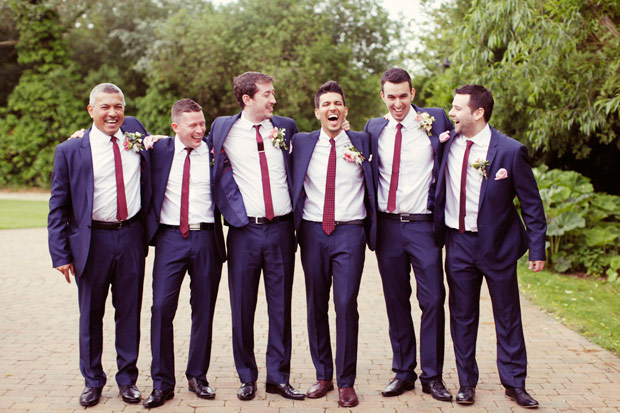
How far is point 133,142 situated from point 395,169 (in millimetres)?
2057

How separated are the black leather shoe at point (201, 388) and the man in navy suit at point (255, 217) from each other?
22 centimetres

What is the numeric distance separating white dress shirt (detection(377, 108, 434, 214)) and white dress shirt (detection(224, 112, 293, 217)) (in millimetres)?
791

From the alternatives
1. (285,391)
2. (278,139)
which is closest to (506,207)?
(278,139)

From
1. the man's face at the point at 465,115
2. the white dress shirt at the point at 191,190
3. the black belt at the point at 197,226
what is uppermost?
the man's face at the point at 465,115

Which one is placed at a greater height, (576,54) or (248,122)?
(576,54)

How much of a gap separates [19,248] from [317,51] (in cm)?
1918

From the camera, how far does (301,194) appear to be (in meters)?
5.16

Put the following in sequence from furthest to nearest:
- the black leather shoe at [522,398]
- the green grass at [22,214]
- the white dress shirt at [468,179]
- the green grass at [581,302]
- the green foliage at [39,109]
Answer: the green foliage at [39,109], the green grass at [22,214], the green grass at [581,302], the white dress shirt at [468,179], the black leather shoe at [522,398]

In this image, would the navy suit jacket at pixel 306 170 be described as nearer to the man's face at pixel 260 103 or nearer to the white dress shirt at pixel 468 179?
the man's face at pixel 260 103

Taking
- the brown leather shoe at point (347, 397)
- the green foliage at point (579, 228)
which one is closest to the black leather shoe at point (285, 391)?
the brown leather shoe at point (347, 397)

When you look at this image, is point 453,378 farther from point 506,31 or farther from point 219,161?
point 506,31

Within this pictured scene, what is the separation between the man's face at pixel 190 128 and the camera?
507 centimetres

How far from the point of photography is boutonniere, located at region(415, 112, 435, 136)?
5121mm

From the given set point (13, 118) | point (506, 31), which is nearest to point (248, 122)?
point (506, 31)
